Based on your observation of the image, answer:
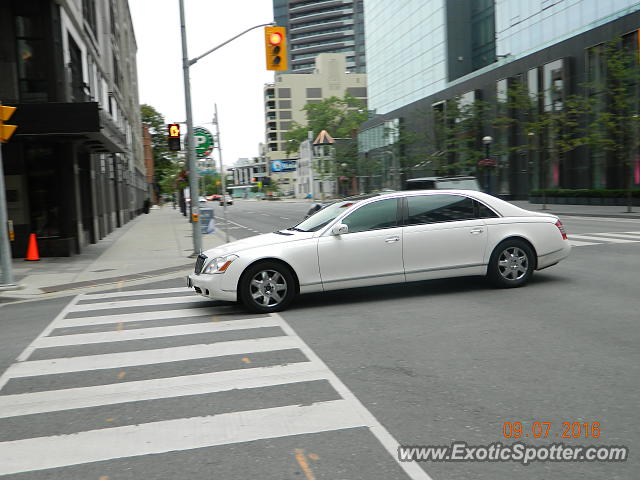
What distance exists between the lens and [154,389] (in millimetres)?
5367

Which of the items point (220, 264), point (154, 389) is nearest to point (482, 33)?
point (220, 264)

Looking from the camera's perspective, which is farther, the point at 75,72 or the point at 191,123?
the point at 75,72

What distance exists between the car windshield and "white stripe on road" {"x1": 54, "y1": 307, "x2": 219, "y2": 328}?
6.01 feet

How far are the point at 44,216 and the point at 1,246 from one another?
267 inches

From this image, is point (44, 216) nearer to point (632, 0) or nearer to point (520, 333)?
point (520, 333)

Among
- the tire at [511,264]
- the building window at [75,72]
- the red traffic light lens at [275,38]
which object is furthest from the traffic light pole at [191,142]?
the tire at [511,264]

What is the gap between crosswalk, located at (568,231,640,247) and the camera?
15.8m

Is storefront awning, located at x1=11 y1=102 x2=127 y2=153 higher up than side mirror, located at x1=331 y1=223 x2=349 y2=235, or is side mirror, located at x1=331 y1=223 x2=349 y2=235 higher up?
storefront awning, located at x1=11 y1=102 x2=127 y2=153

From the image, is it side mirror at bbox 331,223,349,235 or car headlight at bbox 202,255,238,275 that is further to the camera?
side mirror at bbox 331,223,349,235

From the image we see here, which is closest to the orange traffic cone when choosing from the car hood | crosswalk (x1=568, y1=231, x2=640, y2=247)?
the car hood

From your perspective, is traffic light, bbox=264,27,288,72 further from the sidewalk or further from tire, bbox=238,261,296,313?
tire, bbox=238,261,296,313

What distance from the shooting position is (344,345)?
259 inches

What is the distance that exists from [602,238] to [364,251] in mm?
10599
